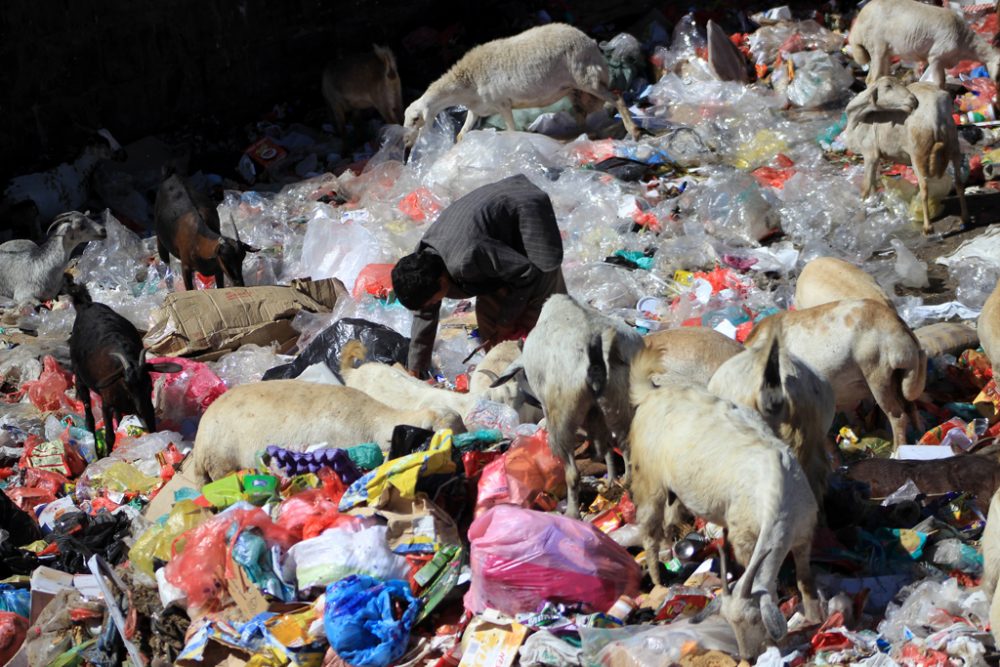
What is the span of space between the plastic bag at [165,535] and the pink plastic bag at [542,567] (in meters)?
1.52

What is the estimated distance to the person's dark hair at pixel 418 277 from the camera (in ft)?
19.1

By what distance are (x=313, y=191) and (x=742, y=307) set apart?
16.2 feet

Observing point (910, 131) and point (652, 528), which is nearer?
point (652, 528)

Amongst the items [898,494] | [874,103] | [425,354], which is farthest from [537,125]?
[898,494]


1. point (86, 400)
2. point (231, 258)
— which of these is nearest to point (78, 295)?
point (86, 400)

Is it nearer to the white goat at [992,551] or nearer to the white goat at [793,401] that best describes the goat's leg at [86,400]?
the white goat at [793,401]

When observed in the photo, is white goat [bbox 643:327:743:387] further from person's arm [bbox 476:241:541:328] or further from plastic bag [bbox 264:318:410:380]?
plastic bag [bbox 264:318:410:380]

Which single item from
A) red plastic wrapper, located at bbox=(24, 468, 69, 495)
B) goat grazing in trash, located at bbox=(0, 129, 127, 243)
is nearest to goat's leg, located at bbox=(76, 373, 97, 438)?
red plastic wrapper, located at bbox=(24, 468, 69, 495)

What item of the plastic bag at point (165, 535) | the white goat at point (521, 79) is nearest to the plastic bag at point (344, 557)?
the plastic bag at point (165, 535)

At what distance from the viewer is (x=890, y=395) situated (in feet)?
18.0

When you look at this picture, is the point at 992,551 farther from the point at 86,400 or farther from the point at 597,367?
the point at 86,400

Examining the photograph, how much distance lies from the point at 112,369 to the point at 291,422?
6.17 feet

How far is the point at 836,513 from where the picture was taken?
4730mm

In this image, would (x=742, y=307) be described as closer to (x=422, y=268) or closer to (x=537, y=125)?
(x=422, y=268)
